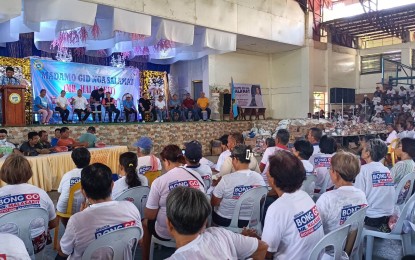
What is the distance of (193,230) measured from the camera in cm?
135

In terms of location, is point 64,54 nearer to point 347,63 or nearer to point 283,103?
point 283,103

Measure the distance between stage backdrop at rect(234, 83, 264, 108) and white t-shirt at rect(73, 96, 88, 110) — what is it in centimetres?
562

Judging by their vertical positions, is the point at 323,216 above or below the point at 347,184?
below

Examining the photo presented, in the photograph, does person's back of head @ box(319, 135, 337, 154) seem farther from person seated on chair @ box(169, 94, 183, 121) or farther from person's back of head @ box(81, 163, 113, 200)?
person seated on chair @ box(169, 94, 183, 121)

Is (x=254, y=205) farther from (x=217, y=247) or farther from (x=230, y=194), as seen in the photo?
(x=217, y=247)

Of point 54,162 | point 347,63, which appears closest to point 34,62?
point 54,162

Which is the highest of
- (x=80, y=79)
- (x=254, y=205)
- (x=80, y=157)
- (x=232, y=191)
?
(x=80, y=79)

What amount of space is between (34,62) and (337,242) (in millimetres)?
9760

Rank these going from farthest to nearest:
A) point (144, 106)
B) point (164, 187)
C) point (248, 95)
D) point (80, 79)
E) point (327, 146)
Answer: point (248, 95) < point (144, 106) < point (80, 79) < point (327, 146) < point (164, 187)

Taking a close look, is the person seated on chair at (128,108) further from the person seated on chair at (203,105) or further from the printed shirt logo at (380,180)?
the printed shirt logo at (380,180)

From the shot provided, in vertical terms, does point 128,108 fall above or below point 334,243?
above

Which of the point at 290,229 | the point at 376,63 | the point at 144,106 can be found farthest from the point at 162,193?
the point at 376,63

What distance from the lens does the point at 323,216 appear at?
212 cm

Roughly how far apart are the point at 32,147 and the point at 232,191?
4.68m
